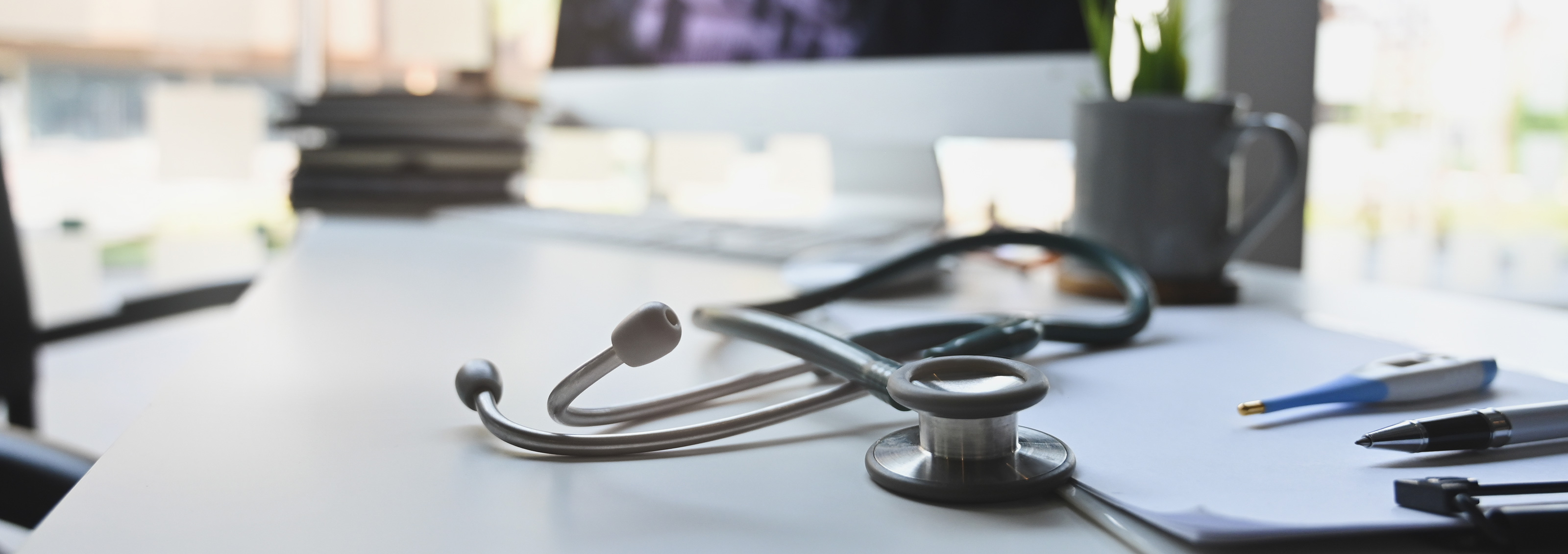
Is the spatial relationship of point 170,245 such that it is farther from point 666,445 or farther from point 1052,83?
point 666,445

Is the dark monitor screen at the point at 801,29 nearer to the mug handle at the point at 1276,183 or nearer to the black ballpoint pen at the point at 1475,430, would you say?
the mug handle at the point at 1276,183

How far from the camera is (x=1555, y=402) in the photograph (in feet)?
0.95

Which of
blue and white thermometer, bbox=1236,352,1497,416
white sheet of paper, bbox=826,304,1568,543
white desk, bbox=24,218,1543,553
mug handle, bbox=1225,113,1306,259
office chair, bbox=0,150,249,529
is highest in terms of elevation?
mug handle, bbox=1225,113,1306,259

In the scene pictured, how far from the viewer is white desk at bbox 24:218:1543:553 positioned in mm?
229

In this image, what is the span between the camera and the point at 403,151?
1.08m

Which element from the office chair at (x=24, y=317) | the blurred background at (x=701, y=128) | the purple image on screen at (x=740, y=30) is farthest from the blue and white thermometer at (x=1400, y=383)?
the office chair at (x=24, y=317)

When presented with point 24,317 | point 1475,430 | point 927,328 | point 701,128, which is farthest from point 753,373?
point 24,317

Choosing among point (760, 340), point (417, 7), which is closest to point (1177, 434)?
point (760, 340)

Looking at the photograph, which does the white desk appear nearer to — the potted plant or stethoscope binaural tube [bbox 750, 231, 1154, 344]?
stethoscope binaural tube [bbox 750, 231, 1154, 344]

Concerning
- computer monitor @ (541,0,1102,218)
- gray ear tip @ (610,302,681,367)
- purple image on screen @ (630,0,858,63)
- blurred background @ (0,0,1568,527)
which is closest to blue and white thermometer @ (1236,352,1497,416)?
gray ear tip @ (610,302,681,367)

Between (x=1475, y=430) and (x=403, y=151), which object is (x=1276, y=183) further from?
(x=403, y=151)

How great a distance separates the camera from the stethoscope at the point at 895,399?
25 cm

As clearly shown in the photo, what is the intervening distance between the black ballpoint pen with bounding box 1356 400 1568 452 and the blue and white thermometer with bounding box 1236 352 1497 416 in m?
0.04

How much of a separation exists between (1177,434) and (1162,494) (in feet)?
0.21
